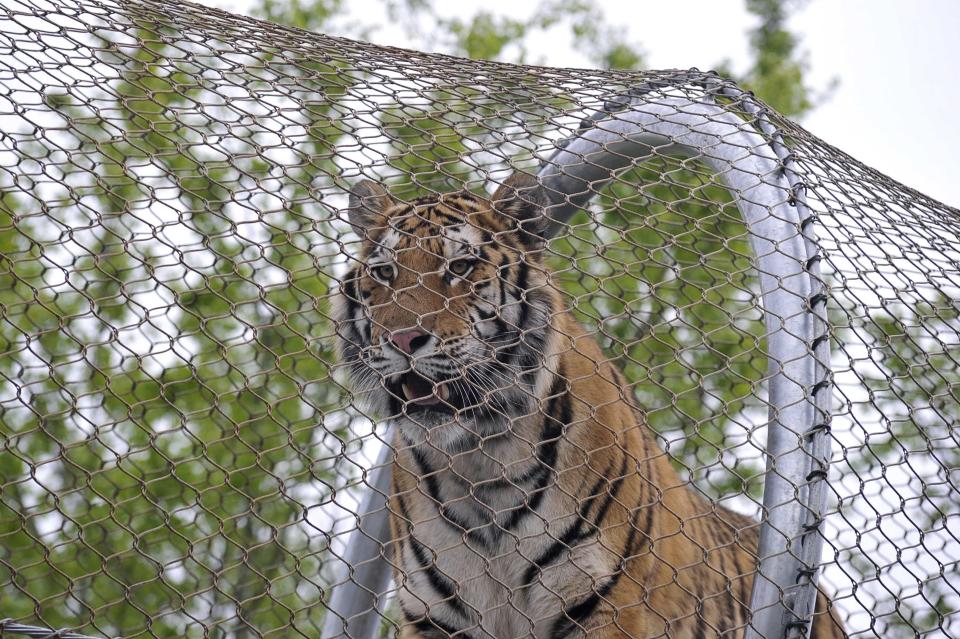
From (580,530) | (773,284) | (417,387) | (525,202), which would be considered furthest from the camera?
(580,530)

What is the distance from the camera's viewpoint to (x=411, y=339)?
2086 mm

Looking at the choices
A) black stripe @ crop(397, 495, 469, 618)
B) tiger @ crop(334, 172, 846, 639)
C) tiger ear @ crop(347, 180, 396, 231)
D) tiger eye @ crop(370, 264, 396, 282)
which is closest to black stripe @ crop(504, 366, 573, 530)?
tiger @ crop(334, 172, 846, 639)

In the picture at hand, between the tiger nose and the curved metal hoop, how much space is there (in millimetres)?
289

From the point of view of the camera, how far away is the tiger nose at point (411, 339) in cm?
208

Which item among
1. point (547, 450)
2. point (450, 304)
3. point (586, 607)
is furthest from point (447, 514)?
point (450, 304)

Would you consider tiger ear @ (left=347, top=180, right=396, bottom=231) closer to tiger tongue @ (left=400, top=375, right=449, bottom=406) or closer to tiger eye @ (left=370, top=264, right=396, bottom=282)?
tiger eye @ (left=370, top=264, right=396, bottom=282)

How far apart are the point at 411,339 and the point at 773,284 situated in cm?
74

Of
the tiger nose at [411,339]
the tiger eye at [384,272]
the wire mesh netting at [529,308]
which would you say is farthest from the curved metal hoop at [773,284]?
the tiger eye at [384,272]

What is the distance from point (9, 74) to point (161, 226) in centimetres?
47

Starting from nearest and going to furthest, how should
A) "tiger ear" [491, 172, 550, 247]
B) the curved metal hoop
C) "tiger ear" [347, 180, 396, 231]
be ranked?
1. the curved metal hoop
2. "tiger ear" [491, 172, 550, 247]
3. "tiger ear" [347, 180, 396, 231]

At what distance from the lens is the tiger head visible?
2.07 metres

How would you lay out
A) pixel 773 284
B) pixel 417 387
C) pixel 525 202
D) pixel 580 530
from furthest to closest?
1. pixel 580 530
2. pixel 417 387
3. pixel 525 202
4. pixel 773 284

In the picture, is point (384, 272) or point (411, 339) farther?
point (384, 272)

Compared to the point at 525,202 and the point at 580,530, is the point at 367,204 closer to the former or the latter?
the point at 525,202
